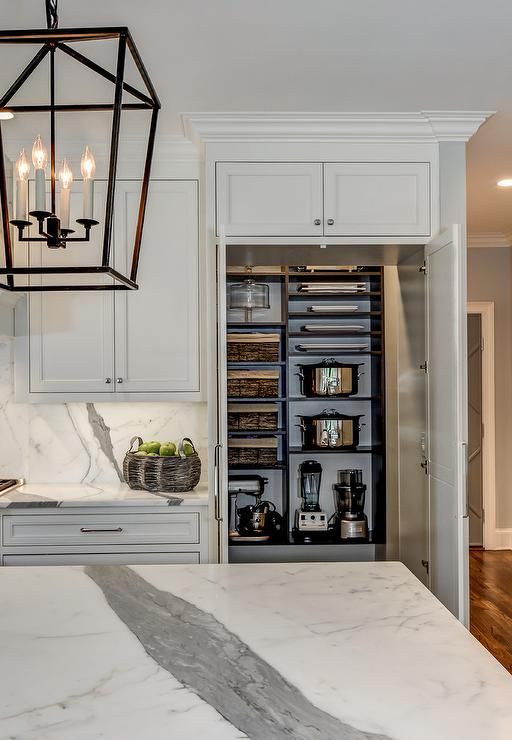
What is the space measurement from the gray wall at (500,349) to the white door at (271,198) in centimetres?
337

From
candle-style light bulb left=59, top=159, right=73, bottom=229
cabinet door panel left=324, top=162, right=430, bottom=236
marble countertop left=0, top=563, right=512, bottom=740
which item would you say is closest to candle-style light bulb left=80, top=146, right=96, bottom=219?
candle-style light bulb left=59, top=159, right=73, bottom=229

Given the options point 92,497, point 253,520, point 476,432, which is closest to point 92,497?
point 92,497

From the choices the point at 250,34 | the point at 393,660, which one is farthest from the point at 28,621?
the point at 250,34

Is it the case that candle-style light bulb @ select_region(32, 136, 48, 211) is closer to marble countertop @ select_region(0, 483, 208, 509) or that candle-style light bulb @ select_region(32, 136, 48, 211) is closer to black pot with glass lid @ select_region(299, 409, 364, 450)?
marble countertop @ select_region(0, 483, 208, 509)

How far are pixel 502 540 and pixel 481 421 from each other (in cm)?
109

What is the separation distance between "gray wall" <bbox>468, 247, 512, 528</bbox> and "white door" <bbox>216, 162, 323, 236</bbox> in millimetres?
3373

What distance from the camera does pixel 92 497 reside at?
3172 millimetres

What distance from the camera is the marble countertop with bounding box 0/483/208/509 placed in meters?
3.07

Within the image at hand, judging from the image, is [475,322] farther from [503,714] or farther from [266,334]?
[503,714]

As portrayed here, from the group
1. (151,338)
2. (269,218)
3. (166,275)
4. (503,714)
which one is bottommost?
(503,714)

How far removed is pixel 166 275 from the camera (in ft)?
10.6

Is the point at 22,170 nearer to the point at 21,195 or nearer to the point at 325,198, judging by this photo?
the point at 21,195

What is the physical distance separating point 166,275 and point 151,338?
1.04 ft

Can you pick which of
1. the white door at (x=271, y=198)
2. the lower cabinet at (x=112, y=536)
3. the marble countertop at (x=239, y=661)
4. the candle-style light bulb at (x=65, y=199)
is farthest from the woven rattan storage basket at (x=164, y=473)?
the candle-style light bulb at (x=65, y=199)
